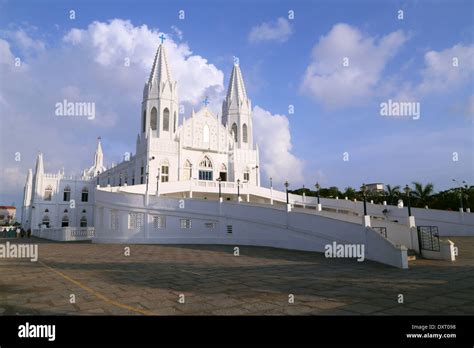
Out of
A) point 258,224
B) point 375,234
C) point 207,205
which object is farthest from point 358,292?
point 207,205

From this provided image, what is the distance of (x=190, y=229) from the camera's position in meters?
23.2

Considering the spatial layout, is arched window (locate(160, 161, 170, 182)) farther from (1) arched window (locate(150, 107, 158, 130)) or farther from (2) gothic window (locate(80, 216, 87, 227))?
(2) gothic window (locate(80, 216, 87, 227))

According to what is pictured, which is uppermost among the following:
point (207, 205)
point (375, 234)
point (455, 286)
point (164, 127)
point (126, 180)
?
point (164, 127)

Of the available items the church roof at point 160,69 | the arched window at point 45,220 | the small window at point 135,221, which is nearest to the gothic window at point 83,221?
the arched window at point 45,220

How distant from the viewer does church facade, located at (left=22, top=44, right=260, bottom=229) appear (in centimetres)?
4438

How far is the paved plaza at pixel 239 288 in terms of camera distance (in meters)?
6.02

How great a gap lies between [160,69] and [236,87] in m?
13.5

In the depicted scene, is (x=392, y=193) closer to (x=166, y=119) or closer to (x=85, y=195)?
(x=166, y=119)

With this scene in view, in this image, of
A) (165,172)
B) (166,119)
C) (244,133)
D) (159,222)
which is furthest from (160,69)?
(159,222)

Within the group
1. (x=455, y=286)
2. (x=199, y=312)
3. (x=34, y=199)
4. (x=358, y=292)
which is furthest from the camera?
(x=34, y=199)

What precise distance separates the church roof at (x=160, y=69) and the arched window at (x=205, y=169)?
13.0 metres

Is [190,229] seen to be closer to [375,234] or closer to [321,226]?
[321,226]

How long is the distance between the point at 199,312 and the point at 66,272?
23.2 feet

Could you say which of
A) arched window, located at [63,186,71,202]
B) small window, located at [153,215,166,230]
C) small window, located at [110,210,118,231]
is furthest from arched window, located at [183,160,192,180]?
arched window, located at [63,186,71,202]
